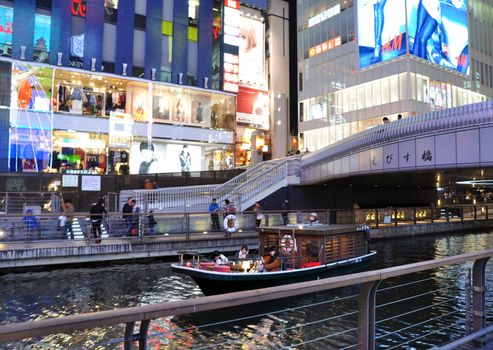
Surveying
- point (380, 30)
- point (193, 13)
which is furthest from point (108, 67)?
point (380, 30)

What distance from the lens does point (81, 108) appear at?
134 feet

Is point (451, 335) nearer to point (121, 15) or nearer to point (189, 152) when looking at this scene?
point (189, 152)

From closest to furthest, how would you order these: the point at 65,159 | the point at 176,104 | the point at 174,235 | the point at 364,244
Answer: the point at 364,244 → the point at 174,235 → the point at 65,159 → the point at 176,104

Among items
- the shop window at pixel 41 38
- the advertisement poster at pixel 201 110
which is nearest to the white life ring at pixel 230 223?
the advertisement poster at pixel 201 110

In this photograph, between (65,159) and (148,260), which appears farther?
(65,159)

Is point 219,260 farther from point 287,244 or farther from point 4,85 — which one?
point 4,85

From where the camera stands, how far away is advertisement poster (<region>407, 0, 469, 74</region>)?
4809 centimetres

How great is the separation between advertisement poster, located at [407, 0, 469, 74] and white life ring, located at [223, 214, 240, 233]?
34070 millimetres

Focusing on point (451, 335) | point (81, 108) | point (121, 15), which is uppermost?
point (121, 15)

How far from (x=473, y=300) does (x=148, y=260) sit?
1632 cm

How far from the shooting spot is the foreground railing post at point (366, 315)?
12.7 feet

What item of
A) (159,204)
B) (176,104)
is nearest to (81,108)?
(176,104)

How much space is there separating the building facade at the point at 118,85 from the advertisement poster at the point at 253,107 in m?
8.46

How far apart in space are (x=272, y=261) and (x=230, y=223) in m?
8.33
